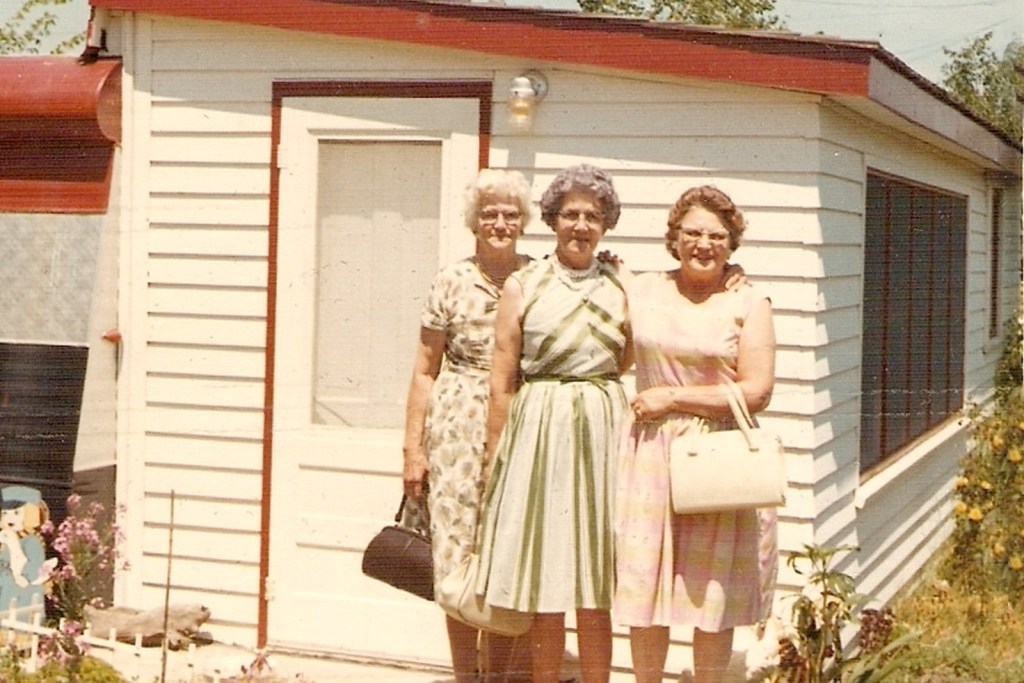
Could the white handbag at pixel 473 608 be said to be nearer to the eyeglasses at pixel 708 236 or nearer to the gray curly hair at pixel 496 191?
the gray curly hair at pixel 496 191

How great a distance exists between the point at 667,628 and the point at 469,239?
2.08m

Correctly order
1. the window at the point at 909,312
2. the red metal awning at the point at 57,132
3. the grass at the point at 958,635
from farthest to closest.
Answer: the window at the point at 909,312, the red metal awning at the point at 57,132, the grass at the point at 958,635

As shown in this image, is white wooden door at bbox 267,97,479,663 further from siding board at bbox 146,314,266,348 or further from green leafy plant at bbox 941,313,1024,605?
green leafy plant at bbox 941,313,1024,605

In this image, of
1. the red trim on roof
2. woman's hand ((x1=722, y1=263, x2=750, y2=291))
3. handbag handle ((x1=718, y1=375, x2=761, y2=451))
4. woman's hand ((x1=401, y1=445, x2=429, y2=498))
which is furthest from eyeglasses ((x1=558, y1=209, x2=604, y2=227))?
the red trim on roof

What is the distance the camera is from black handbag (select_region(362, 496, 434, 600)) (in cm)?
538

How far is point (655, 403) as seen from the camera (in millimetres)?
4719

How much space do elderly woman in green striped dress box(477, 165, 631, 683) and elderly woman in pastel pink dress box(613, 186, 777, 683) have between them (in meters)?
0.11

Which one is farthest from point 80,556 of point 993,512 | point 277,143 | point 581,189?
point 993,512

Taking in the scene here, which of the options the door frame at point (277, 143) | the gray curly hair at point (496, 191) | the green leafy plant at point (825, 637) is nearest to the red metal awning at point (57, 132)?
the door frame at point (277, 143)

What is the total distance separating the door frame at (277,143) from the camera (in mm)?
6234

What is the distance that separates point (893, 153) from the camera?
25.1 ft

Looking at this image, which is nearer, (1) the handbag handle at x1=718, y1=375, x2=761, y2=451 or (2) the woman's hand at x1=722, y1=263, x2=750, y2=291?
(1) the handbag handle at x1=718, y1=375, x2=761, y2=451

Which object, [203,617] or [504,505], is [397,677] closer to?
[203,617]

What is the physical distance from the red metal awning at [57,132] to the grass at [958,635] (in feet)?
13.3
